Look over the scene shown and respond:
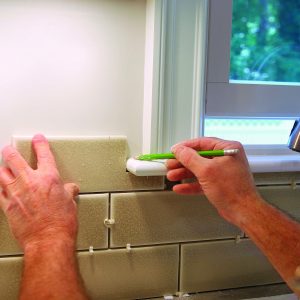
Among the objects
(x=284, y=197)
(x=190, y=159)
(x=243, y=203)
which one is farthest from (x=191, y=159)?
(x=284, y=197)

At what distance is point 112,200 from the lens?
86 cm

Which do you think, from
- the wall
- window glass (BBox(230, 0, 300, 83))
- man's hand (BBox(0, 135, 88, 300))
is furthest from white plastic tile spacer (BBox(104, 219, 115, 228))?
window glass (BBox(230, 0, 300, 83))

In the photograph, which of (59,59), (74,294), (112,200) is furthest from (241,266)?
(59,59)

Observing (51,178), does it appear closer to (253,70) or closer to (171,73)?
(171,73)

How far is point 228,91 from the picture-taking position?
96 centimetres

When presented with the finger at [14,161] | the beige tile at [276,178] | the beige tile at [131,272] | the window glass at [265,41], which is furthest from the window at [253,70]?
the finger at [14,161]

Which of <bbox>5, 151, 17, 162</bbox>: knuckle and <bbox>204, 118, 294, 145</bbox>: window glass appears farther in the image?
<bbox>204, 118, 294, 145</bbox>: window glass

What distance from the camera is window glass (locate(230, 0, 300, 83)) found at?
982mm

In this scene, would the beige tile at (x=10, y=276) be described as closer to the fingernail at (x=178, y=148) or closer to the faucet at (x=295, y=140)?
the fingernail at (x=178, y=148)

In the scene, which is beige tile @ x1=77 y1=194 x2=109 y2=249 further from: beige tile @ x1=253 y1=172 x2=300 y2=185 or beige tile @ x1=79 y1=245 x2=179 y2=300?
beige tile @ x1=253 y1=172 x2=300 y2=185

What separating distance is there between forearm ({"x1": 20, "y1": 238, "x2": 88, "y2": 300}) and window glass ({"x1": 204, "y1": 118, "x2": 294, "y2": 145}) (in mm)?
486

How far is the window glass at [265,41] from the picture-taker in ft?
3.22

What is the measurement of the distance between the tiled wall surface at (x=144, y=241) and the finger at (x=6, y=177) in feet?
0.20

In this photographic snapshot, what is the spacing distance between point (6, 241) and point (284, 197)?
652 millimetres
